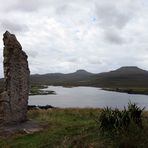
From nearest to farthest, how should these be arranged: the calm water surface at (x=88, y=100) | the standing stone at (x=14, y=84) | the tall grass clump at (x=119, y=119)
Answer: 1. the tall grass clump at (x=119, y=119)
2. the standing stone at (x=14, y=84)
3. the calm water surface at (x=88, y=100)

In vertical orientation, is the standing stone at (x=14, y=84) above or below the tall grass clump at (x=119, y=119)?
above

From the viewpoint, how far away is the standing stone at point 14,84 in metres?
19.4

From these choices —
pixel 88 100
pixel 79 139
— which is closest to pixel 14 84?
pixel 79 139

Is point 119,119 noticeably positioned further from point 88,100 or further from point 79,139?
point 88,100

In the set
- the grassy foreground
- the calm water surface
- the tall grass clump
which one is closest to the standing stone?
the grassy foreground

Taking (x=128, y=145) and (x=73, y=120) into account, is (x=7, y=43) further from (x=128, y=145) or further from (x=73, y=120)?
(x=128, y=145)

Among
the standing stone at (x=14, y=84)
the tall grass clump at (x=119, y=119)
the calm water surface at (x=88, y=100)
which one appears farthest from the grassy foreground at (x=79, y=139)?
the calm water surface at (x=88, y=100)

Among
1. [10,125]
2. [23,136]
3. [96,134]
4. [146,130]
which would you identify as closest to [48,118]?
[10,125]

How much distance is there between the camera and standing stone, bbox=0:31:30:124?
19359 mm

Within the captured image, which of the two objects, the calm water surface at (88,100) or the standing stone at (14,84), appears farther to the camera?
the calm water surface at (88,100)

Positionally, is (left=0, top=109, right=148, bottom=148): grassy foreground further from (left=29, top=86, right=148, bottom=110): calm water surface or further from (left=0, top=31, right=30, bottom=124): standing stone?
(left=29, top=86, right=148, bottom=110): calm water surface

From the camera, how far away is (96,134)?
14.0m

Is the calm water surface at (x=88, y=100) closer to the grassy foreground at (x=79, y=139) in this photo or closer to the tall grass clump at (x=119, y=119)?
the grassy foreground at (x=79, y=139)

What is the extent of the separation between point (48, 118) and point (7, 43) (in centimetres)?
527
